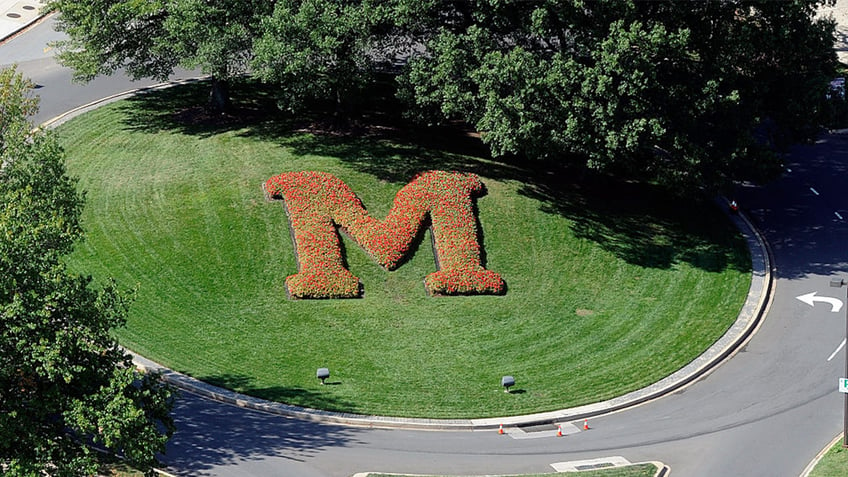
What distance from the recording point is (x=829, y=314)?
154ft

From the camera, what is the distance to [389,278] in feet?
152

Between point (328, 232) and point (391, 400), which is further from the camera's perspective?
point (328, 232)

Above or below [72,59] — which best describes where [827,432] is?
below

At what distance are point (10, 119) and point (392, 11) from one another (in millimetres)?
19824

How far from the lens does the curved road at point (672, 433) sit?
1391 inches

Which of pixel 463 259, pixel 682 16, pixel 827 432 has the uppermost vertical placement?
pixel 682 16

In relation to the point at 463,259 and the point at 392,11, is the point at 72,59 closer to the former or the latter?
the point at 392,11

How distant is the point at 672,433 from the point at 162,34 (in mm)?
31983

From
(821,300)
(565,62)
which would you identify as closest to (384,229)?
(565,62)

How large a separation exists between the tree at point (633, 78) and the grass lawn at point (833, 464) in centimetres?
1561

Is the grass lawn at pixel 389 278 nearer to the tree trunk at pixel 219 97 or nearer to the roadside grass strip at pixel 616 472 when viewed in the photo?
the tree trunk at pixel 219 97

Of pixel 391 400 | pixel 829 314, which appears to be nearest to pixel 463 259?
pixel 391 400

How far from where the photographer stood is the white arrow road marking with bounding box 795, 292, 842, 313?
47447 mm

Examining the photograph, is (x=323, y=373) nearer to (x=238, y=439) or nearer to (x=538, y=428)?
(x=238, y=439)
